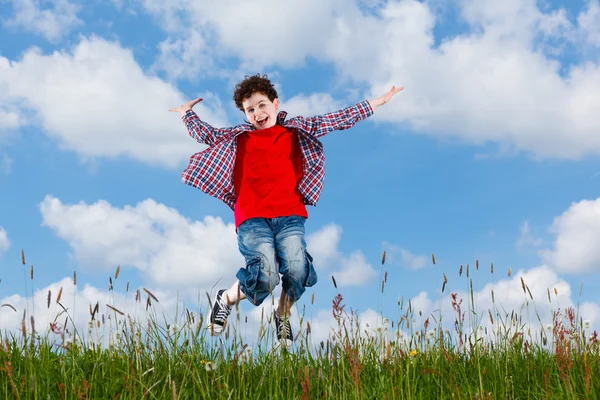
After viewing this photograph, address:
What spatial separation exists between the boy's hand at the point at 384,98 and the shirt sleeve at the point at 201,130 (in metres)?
1.67

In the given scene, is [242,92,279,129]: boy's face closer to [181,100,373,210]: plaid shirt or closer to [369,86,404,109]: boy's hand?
[181,100,373,210]: plaid shirt

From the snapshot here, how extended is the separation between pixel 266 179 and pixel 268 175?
5cm

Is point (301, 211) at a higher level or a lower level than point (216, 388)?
higher

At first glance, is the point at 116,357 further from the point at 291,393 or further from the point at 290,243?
the point at 290,243

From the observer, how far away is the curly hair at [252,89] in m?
7.27

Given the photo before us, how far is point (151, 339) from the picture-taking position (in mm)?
4316

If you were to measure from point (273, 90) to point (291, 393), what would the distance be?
4.33 meters

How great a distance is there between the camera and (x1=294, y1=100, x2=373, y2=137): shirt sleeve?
7031 millimetres

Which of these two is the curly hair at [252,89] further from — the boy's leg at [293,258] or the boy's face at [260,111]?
the boy's leg at [293,258]

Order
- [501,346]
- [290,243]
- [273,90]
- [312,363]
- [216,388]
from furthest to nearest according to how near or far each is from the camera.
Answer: [273,90] → [290,243] → [501,346] → [312,363] → [216,388]

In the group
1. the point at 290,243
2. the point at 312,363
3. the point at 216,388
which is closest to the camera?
the point at 216,388

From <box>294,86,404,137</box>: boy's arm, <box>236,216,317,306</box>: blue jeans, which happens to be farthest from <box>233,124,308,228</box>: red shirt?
<box>294,86,404,137</box>: boy's arm

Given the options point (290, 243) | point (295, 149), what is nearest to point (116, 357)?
point (290, 243)

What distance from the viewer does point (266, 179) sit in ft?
21.9
